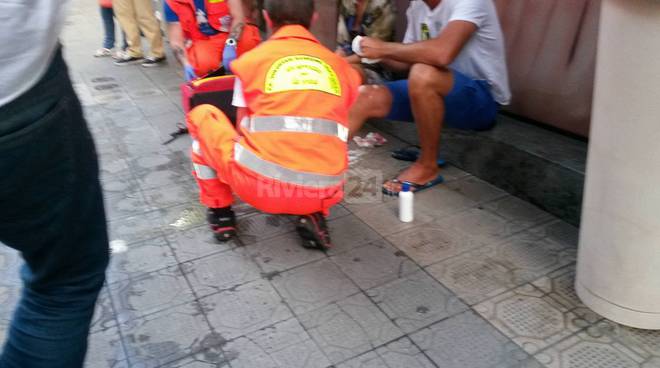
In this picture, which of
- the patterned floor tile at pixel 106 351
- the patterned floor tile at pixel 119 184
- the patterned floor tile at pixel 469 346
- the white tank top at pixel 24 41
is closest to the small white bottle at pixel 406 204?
the patterned floor tile at pixel 469 346

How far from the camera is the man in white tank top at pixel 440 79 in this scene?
3127 millimetres

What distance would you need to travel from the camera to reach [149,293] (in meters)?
2.60

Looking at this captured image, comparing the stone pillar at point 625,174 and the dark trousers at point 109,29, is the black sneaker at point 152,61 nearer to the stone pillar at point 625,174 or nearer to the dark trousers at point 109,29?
the dark trousers at point 109,29

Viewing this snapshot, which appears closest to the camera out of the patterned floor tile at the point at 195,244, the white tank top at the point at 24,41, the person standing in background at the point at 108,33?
the white tank top at the point at 24,41

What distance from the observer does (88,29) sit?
339 inches

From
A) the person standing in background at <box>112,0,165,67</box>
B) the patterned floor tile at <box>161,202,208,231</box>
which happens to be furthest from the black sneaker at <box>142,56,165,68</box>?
the patterned floor tile at <box>161,202,208,231</box>

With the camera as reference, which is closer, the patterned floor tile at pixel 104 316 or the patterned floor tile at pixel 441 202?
the patterned floor tile at pixel 104 316

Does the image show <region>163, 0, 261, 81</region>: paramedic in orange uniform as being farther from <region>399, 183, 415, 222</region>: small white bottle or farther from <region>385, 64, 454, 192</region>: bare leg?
<region>399, 183, 415, 222</region>: small white bottle

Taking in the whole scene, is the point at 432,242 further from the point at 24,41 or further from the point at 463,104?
the point at 24,41

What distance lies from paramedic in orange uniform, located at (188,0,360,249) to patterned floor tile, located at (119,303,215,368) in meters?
0.58

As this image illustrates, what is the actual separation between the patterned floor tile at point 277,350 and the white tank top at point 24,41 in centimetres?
133

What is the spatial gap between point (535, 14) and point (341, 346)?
232 cm

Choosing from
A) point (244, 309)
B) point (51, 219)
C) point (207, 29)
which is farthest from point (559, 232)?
point (207, 29)

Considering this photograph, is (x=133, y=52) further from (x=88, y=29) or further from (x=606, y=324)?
(x=606, y=324)
